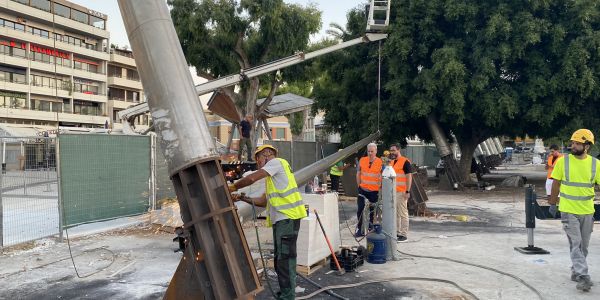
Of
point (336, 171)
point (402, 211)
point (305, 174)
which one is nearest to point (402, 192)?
point (402, 211)

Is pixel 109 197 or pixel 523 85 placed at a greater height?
pixel 523 85

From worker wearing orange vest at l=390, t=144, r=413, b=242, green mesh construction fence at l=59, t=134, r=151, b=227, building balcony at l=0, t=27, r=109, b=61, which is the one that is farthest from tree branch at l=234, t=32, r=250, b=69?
building balcony at l=0, t=27, r=109, b=61

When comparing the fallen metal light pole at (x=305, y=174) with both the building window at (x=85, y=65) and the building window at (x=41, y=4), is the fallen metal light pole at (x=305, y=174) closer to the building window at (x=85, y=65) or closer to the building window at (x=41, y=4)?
the building window at (x=41, y=4)

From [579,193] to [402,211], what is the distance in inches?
141

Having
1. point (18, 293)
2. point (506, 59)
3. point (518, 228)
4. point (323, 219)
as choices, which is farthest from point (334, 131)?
point (18, 293)

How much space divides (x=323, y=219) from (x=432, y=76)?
41.9 ft

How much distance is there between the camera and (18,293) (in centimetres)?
605

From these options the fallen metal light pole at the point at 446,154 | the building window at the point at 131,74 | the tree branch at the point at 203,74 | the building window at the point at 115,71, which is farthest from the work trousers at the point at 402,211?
the building window at the point at 131,74

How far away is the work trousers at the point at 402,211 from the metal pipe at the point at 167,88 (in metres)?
5.54

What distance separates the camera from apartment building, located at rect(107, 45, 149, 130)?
64188 millimetres

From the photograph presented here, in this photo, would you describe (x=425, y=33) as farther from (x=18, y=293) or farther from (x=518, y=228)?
(x=18, y=293)

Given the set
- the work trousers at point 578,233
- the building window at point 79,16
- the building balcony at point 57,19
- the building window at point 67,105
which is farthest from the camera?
the building window at point 79,16

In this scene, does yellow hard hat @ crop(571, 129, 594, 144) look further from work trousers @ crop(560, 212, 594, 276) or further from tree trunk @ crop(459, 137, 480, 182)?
tree trunk @ crop(459, 137, 480, 182)

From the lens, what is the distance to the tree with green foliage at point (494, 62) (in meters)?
17.7
